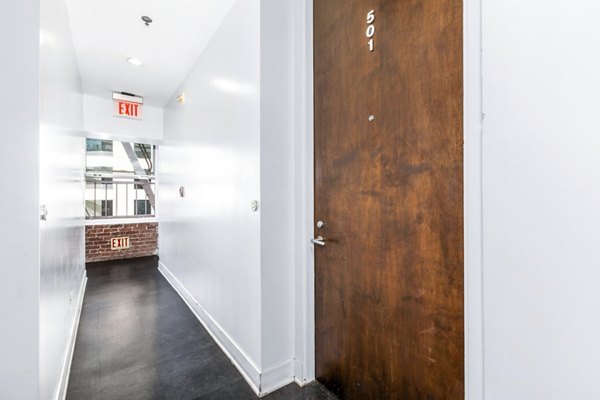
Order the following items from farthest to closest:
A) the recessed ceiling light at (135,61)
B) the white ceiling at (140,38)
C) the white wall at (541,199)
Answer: the recessed ceiling light at (135,61), the white ceiling at (140,38), the white wall at (541,199)

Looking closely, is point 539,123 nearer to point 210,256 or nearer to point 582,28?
point 582,28

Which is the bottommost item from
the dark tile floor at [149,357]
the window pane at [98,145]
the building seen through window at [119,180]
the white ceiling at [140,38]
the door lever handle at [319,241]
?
the dark tile floor at [149,357]

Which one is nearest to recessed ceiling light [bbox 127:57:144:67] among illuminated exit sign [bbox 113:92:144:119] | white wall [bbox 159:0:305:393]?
white wall [bbox 159:0:305:393]

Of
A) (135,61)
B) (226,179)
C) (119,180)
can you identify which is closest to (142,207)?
(119,180)

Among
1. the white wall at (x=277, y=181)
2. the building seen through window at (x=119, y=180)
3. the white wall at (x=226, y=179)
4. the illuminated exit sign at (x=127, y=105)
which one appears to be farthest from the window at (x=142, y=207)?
the white wall at (x=277, y=181)

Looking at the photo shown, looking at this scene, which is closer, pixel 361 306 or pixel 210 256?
pixel 361 306

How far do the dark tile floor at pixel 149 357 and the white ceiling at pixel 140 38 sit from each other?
8.91ft

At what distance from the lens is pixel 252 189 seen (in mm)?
1787

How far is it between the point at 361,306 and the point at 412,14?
1.41 metres

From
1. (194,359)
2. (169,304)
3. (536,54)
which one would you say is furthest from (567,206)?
(169,304)

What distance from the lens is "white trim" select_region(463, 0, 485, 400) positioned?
0.92m

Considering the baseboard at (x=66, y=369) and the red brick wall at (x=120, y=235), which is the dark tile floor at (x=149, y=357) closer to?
the baseboard at (x=66, y=369)

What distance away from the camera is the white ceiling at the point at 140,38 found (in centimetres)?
211

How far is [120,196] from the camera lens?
5758mm
